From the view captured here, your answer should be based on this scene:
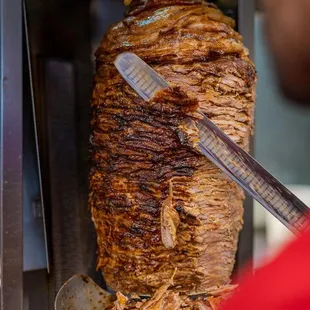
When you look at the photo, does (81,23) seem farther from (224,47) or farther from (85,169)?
(224,47)

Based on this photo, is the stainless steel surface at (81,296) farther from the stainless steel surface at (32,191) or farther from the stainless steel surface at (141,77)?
the stainless steel surface at (141,77)

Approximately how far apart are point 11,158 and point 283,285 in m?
0.82

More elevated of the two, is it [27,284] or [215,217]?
[215,217]

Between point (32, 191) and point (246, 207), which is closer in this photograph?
point (32, 191)

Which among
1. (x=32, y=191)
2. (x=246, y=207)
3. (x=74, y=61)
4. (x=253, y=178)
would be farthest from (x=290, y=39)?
(x=32, y=191)

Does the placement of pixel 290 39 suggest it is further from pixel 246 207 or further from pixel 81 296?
pixel 81 296

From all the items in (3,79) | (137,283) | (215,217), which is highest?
(3,79)

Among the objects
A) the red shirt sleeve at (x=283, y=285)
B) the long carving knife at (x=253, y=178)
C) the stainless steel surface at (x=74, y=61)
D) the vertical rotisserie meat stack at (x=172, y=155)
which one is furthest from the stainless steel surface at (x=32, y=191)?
the red shirt sleeve at (x=283, y=285)

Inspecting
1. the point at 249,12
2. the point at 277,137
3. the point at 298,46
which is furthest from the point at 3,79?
the point at 277,137

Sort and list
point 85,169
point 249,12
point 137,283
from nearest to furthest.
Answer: point 137,283, point 249,12, point 85,169

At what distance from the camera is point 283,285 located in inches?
24.4

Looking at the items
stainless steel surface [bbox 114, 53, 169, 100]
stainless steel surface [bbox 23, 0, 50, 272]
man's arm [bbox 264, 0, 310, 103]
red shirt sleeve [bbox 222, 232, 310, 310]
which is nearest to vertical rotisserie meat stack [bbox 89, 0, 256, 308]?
stainless steel surface [bbox 114, 53, 169, 100]

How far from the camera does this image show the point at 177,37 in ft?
4.35

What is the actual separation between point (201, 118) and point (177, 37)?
0.21 m
